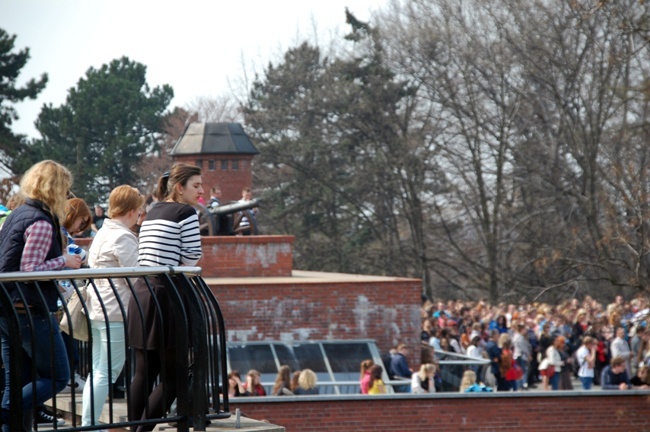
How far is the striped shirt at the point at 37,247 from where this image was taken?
634 cm

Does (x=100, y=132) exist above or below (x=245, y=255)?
above

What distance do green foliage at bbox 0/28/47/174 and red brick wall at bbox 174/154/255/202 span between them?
1570 centimetres

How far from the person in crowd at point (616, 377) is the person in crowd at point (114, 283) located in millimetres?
15071

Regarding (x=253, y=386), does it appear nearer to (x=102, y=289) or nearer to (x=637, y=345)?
(x=637, y=345)

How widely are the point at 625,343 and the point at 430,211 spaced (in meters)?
23.3

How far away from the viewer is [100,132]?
55219 millimetres

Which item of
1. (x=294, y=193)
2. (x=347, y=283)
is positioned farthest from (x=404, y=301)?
(x=294, y=193)

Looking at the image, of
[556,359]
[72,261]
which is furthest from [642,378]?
[72,261]

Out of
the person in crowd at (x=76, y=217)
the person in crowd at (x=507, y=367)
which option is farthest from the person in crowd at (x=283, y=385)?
the person in crowd at (x=76, y=217)

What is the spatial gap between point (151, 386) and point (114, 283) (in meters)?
0.72

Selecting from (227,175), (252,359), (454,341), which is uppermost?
(227,175)

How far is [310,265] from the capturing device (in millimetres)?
46031

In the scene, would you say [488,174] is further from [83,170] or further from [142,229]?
[142,229]

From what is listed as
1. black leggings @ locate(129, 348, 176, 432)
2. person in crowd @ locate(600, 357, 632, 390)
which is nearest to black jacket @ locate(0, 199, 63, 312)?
black leggings @ locate(129, 348, 176, 432)
